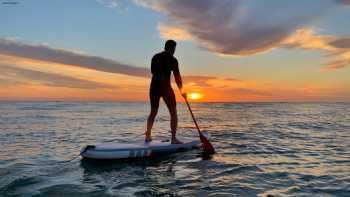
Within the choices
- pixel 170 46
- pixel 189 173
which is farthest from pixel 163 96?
pixel 189 173

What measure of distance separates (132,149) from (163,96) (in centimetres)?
160

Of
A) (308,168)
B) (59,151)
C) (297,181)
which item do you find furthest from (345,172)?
(59,151)

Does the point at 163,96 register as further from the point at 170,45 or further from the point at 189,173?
the point at 189,173

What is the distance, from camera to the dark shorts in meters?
8.70

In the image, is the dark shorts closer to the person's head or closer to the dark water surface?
the person's head

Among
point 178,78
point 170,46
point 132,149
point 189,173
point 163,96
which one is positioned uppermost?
point 170,46

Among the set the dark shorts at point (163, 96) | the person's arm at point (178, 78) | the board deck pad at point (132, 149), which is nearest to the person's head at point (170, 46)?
the person's arm at point (178, 78)

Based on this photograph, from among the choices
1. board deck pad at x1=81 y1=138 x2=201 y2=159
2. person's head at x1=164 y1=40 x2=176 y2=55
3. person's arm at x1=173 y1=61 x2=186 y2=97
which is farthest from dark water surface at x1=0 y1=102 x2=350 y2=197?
person's head at x1=164 y1=40 x2=176 y2=55

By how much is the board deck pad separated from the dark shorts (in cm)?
104

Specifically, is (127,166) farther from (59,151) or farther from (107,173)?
(59,151)

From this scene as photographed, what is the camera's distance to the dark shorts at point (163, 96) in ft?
28.5

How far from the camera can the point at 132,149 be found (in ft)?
26.8

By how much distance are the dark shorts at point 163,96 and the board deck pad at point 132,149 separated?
104 cm

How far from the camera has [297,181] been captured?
6.18 metres
